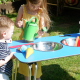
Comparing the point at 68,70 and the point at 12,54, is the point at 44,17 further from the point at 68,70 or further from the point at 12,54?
the point at 68,70

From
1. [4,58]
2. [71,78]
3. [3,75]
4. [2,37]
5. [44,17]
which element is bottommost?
[71,78]

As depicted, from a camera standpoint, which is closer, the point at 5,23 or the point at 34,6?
the point at 5,23

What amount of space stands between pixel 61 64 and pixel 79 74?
0.41m

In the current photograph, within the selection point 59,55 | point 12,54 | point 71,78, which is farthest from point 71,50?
point 71,78

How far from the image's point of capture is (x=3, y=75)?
146cm

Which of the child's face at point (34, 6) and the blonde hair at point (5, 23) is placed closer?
the blonde hair at point (5, 23)

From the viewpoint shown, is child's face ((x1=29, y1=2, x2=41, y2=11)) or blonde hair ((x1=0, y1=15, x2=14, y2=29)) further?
child's face ((x1=29, y1=2, x2=41, y2=11))

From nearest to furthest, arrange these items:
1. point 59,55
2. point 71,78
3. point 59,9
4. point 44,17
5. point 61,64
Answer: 1. point 59,55
2. point 44,17
3. point 71,78
4. point 61,64
5. point 59,9

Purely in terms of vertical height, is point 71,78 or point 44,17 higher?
point 44,17

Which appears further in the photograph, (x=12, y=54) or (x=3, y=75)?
(x=3, y=75)

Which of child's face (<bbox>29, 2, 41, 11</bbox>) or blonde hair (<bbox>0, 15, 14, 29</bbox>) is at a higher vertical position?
child's face (<bbox>29, 2, 41, 11</bbox>)

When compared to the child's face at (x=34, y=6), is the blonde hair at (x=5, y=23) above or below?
below

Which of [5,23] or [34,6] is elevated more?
[34,6]

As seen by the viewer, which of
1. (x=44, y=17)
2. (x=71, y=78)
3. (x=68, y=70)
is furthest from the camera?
(x=68, y=70)
